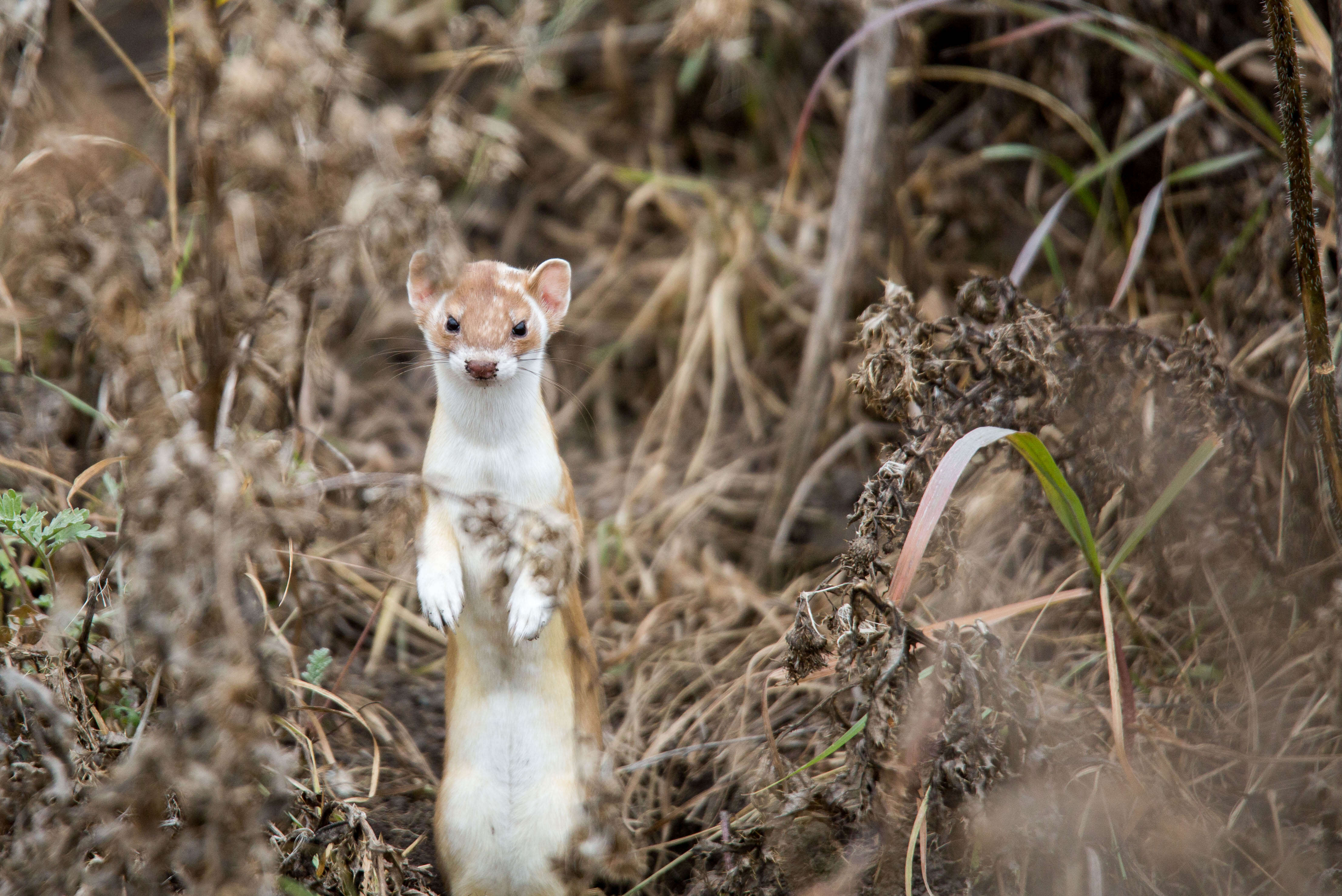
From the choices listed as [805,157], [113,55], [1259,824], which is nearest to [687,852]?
[1259,824]

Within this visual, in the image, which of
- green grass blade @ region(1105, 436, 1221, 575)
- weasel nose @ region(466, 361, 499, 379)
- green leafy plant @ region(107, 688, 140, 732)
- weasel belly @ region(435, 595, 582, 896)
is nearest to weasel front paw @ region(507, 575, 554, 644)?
weasel belly @ region(435, 595, 582, 896)

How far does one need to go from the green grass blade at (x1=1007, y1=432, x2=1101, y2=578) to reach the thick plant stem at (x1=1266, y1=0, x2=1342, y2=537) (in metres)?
0.60

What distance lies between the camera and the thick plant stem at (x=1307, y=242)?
2.46m

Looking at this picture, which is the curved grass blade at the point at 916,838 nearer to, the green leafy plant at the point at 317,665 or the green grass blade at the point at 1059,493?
the green grass blade at the point at 1059,493

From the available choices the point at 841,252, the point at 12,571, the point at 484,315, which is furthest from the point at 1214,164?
the point at 12,571

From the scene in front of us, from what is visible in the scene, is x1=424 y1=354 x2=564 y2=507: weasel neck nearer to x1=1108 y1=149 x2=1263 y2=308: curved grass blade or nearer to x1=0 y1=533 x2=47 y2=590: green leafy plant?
x1=0 y1=533 x2=47 y2=590: green leafy plant

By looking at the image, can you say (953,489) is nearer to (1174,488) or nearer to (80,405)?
(1174,488)

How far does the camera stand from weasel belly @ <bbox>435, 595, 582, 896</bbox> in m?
2.64

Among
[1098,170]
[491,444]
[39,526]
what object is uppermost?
[1098,170]

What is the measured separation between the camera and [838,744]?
8.03 ft

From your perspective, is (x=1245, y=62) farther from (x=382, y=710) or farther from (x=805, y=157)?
(x=382, y=710)

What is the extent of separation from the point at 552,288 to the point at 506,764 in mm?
1254

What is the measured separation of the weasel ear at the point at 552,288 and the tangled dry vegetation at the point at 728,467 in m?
0.33

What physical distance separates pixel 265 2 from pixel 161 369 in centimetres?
98
